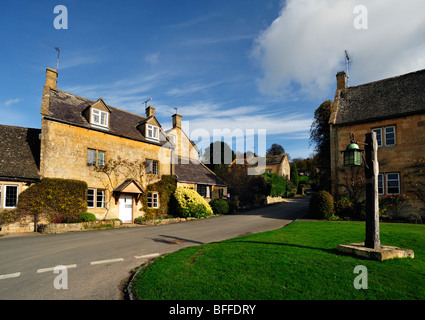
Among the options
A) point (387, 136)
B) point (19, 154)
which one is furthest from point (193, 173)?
point (387, 136)

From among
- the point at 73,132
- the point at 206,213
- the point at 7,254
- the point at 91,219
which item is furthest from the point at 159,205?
the point at 7,254

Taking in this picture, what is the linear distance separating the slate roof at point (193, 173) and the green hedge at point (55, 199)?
10.00 meters

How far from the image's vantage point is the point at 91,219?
18438 mm

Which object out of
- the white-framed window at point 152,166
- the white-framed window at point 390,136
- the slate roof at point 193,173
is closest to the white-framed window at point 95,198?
the white-framed window at point 152,166

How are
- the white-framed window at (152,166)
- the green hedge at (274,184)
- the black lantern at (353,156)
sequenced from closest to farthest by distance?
the black lantern at (353,156) < the white-framed window at (152,166) < the green hedge at (274,184)

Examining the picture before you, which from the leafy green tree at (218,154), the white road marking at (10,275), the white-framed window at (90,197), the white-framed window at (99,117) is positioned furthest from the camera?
the leafy green tree at (218,154)

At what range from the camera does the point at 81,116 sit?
69.3 ft

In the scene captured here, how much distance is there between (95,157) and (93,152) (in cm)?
43

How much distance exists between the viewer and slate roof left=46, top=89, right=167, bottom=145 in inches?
777

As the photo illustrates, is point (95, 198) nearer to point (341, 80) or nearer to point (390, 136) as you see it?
point (390, 136)

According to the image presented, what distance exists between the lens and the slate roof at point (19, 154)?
1688 centimetres

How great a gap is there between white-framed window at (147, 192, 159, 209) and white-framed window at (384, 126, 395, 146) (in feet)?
67.2

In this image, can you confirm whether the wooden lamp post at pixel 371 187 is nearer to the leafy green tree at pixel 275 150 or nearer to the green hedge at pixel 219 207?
the green hedge at pixel 219 207

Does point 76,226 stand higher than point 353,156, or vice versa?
point 353,156
